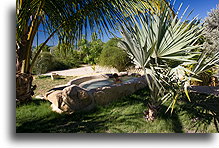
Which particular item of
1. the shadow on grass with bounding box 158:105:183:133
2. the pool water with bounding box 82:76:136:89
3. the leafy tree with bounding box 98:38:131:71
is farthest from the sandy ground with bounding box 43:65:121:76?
the shadow on grass with bounding box 158:105:183:133

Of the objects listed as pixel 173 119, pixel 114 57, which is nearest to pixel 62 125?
pixel 114 57

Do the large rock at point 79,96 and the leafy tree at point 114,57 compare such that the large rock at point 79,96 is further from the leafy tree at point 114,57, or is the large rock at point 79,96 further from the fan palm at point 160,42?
the fan palm at point 160,42

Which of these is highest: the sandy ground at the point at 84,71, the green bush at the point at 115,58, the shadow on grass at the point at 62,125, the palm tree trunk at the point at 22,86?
the green bush at the point at 115,58

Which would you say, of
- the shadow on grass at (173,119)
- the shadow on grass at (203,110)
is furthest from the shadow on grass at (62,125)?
the shadow on grass at (203,110)

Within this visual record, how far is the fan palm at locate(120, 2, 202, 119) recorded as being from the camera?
1.40m

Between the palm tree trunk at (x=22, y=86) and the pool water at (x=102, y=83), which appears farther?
the pool water at (x=102, y=83)

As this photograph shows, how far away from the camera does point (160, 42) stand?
1.49 metres

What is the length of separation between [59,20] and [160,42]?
1.06 m

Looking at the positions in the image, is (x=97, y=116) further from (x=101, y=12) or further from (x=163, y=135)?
(x=101, y=12)

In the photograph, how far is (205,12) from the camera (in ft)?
5.60

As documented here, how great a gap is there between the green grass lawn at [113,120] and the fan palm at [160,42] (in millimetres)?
383

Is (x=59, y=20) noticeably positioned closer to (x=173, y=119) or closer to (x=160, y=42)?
(x=160, y=42)

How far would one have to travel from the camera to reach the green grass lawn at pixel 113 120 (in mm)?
1699
